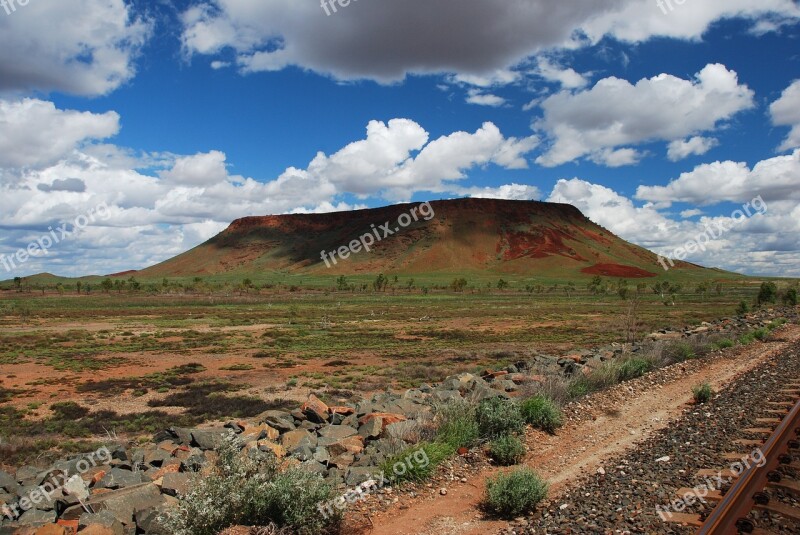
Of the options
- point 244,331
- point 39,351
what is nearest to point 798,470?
point 39,351

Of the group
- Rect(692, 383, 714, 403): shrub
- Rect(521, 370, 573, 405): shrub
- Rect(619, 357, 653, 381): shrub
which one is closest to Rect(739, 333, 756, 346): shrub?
Rect(619, 357, 653, 381): shrub

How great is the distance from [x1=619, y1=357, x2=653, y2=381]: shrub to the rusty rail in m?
6.17

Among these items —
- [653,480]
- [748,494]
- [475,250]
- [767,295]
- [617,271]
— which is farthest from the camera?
[475,250]

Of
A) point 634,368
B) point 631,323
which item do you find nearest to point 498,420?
point 634,368

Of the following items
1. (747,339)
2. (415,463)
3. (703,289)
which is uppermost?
(415,463)

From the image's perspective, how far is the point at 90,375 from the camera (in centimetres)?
2552

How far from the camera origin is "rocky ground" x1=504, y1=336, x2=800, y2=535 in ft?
17.3

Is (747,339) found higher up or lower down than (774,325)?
higher up

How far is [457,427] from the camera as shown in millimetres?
8734

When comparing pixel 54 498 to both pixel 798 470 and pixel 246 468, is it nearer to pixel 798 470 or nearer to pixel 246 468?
pixel 246 468

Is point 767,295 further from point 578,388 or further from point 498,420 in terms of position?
point 498,420

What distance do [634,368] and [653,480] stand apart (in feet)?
27.8

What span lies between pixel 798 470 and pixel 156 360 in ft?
102

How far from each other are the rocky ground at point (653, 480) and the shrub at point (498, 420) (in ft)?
5.89
